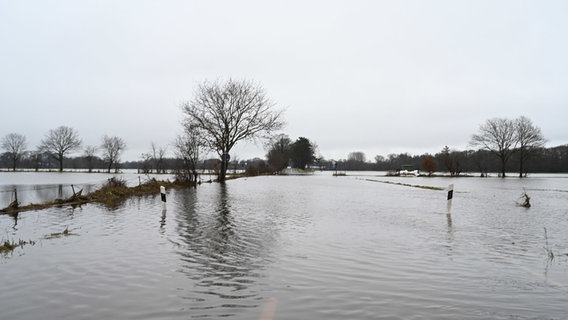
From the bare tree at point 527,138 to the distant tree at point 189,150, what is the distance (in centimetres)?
6323

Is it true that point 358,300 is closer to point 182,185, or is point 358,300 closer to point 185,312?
point 185,312

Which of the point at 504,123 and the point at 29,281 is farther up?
the point at 504,123

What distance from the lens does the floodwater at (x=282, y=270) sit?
446 centimetres

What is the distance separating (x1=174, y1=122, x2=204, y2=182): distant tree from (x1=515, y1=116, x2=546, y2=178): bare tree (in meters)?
63.2

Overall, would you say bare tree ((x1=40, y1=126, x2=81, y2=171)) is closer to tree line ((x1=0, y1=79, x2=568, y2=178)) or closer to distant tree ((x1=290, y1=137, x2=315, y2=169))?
tree line ((x1=0, y1=79, x2=568, y2=178))

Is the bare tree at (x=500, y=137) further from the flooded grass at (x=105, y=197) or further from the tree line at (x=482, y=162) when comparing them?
the flooded grass at (x=105, y=197)

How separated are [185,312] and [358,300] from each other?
2119 mm

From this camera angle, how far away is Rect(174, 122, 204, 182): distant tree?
116 ft

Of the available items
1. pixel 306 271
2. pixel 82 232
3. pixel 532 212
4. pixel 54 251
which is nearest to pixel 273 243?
pixel 306 271

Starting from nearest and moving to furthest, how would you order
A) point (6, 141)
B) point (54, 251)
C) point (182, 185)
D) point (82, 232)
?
point (54, 251), point (82, 232), point (182, 185), point (6, 141)

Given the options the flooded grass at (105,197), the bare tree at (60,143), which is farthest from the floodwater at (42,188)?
the bare tree at (60,143)

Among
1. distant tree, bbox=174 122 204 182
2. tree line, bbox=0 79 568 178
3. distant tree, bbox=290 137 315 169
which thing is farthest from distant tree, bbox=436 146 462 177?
distant tree, bbox=174 122 204 182

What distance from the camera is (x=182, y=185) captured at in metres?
32.4

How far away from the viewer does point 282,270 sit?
620cm
